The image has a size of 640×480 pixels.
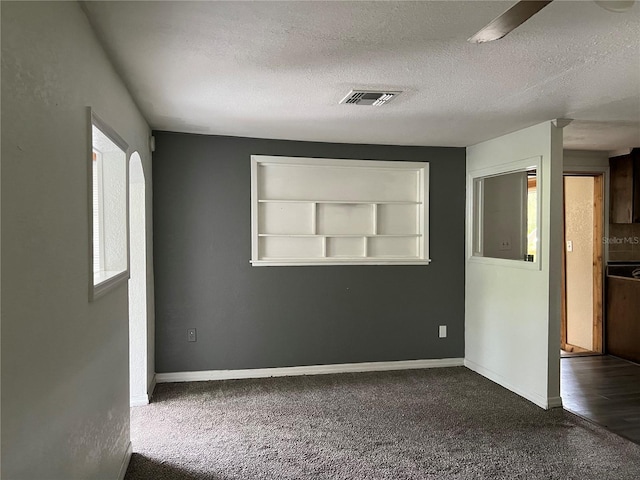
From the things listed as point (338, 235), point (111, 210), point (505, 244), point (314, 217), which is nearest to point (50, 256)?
point (111, 210)

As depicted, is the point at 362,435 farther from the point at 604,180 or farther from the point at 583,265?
the point at 604,180

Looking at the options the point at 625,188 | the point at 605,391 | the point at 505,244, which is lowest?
the point at 605,391

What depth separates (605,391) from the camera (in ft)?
13.0

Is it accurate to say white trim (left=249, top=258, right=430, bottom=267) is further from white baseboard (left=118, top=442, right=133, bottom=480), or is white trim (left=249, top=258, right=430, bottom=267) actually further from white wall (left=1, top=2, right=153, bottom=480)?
white wall (left=1, top=2, right=153, bottom=480)

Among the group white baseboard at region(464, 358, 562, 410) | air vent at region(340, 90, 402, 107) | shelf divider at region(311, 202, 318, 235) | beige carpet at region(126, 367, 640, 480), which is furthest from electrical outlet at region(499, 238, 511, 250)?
air vent at region(340, 90, 402, 107)

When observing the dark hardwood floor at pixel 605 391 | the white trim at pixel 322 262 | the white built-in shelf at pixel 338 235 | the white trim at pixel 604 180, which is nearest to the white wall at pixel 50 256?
the white trim at pixel 322 262

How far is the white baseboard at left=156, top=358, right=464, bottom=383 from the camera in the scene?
13.5 ft

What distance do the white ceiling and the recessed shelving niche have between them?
710 millimetres

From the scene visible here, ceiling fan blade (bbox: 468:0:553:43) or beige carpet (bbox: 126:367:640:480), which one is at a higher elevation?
ceiling fan blade (bbox: 468:0:553:43)

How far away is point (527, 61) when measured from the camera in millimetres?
2299

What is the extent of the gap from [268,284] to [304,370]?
910 millimetres

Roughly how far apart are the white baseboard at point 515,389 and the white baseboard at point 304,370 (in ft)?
0.70

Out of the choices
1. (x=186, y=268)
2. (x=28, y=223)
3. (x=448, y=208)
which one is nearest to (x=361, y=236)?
(x=448, y=208)

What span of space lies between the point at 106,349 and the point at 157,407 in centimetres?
158
